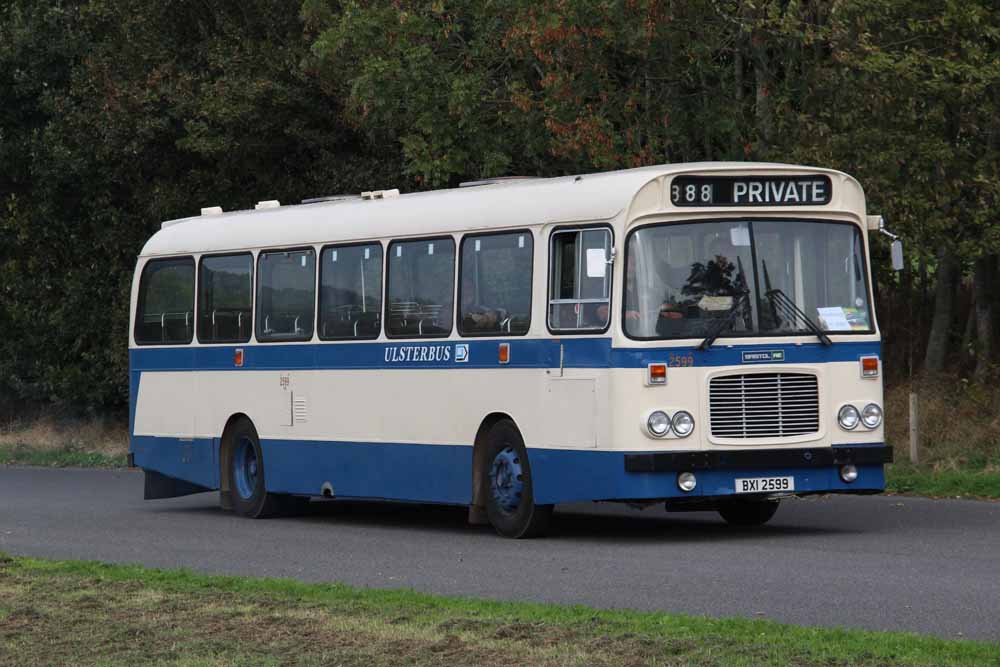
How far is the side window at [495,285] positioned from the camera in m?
17.8

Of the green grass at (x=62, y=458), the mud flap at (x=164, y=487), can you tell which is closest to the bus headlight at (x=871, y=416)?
the mud flap at (x=164, y=487)

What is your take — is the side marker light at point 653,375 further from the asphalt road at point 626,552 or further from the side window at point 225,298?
the side window at point 225,298

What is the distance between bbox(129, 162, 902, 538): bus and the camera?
1675 cm

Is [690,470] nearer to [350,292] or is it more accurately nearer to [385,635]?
[350,292]

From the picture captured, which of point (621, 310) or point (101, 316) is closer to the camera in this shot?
point (621, 310)

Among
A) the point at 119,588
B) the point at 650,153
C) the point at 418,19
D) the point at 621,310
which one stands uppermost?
the point at 418,19

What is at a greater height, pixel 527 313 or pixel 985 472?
pixel 527 313

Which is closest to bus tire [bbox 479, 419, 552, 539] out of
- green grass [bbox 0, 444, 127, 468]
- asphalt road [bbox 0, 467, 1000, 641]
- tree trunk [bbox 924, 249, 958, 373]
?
asphalt road [bbox 0, 467, 1000, 641]

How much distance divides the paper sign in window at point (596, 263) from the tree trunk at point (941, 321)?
10.9 metres

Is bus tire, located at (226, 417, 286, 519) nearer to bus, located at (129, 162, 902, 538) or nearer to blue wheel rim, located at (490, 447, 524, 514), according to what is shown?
bus, located at (129, 162, 902, 538)

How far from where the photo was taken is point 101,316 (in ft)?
123

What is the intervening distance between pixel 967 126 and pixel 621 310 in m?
8.50

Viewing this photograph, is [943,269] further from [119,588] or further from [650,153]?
[119,588]

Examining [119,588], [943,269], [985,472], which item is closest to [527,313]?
[119,588]
